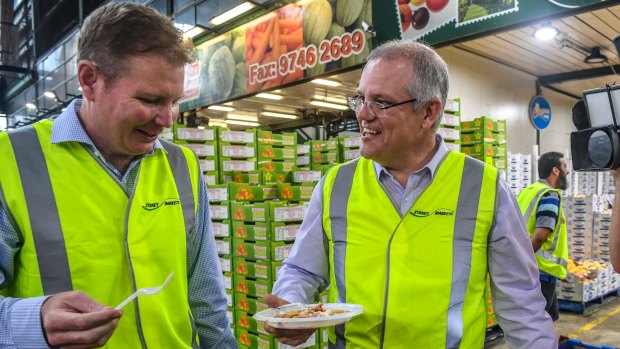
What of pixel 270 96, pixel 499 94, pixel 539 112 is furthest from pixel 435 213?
pixel 539 112

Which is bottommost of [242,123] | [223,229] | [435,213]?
→ [223,229]

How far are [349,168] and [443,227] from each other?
1.56ft

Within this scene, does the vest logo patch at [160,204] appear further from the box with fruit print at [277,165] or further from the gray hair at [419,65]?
the box with fruit print at [277,165]

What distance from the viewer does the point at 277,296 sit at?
1809 millimetres

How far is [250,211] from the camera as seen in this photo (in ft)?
17.1

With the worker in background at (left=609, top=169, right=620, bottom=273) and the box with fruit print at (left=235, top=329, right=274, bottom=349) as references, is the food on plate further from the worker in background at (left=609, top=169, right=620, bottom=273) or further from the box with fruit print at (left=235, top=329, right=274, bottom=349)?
the box with fruit print at (left=235, top=329, right=274, bottom=349)

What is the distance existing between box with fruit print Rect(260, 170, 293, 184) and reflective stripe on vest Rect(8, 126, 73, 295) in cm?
468

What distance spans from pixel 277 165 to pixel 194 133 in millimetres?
1286

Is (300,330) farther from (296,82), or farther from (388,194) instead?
(296,82)

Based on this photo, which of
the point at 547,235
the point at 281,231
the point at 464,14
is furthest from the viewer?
the point at 464,14

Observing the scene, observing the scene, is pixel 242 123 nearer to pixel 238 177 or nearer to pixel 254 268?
pixel 238 177

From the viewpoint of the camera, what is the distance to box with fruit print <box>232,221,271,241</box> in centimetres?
502

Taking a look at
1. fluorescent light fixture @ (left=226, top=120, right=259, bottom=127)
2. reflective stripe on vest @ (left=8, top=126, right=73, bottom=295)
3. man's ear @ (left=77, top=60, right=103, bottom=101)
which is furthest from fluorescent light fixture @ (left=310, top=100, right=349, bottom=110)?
reflective stripe on vest @ (left=8, top=126, right=73, bottom=295)

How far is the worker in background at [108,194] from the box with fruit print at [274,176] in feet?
14.6
